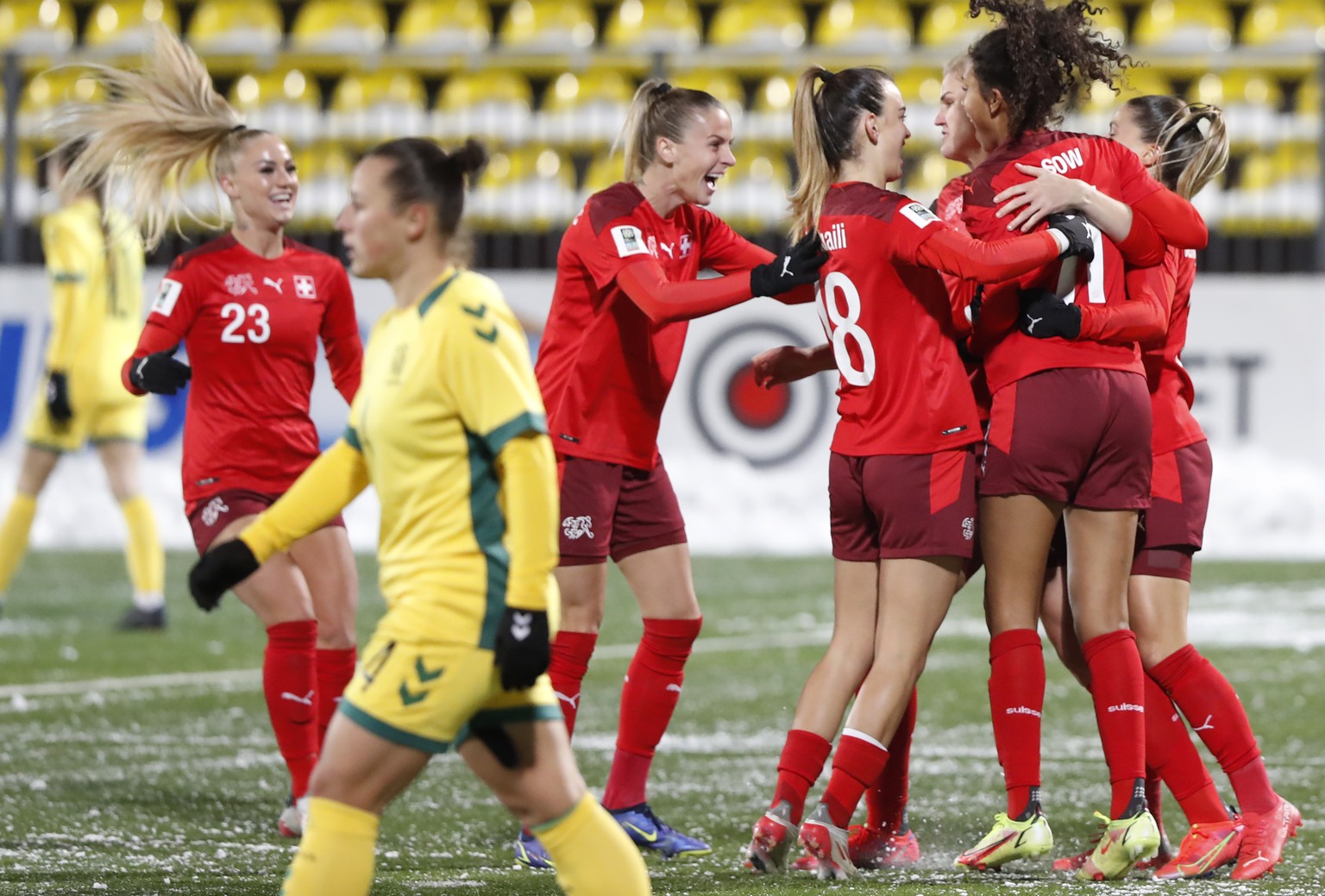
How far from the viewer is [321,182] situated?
50.2ft

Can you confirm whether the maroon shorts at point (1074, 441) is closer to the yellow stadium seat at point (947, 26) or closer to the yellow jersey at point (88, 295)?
the yellow jersey at point (88, 295)

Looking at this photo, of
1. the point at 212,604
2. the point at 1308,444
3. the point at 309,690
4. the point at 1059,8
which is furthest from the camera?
the point at 1308,444

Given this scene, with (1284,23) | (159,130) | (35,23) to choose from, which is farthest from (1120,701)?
(35,23)

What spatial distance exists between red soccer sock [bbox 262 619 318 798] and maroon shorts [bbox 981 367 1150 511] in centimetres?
212

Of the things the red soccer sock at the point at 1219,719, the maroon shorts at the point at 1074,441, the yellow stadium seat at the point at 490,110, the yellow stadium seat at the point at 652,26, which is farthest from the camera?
the yellow stadium seat at the point at 652,26

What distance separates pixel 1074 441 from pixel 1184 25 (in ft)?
39.6

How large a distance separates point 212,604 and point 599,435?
5.57 ft

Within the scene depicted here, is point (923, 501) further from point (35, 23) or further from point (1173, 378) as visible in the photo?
point (35, 23)

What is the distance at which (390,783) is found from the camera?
3.42 meters

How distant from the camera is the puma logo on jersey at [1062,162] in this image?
4.61 meters

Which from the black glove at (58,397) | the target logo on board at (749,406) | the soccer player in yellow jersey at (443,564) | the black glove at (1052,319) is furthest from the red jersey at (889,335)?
the target logo on board at (749,406)

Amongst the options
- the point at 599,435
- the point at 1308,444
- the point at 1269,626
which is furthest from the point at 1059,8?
the point at 1308,444

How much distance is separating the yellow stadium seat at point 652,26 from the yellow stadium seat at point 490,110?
3.96ft

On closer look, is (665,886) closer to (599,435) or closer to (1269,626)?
(599,435)
